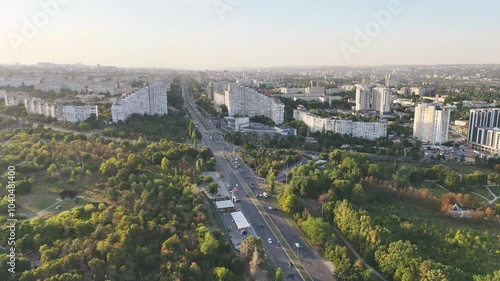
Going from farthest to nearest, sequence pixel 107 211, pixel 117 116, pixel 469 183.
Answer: pixel 117 116, pixel 469 183, pixel 107 211

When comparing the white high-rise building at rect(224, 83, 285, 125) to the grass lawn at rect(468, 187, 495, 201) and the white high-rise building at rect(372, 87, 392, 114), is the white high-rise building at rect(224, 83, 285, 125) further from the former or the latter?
the grass lawn at rect(468, 187, 495, 201)

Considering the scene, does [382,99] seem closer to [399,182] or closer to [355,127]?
[355,127]

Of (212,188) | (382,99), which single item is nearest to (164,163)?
(212,188)

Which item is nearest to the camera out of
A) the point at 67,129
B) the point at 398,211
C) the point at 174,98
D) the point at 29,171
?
the point at 398,211

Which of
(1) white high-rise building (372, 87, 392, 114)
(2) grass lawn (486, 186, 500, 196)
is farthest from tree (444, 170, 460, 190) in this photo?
(1) white high-rise building (372, 87, 392, 114)

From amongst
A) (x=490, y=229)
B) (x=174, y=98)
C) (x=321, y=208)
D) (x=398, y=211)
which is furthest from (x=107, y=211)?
(x=174, y=98)

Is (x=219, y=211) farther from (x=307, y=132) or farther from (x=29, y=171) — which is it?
(x=307, y=132)
